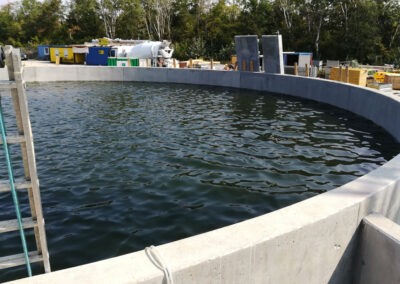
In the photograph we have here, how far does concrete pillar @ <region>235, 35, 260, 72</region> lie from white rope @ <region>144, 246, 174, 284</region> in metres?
21.4

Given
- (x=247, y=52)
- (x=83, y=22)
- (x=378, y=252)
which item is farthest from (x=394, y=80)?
(x=83, y=22)

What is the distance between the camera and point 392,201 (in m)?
4.57

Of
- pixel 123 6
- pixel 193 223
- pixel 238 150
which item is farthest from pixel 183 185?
pixel 123 6

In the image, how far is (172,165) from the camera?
9.11m

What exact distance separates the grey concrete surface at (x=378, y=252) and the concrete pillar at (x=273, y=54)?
18621 mm

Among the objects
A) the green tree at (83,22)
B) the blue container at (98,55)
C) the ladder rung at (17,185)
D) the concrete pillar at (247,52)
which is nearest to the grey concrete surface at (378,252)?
the ladder rung at (17,185)

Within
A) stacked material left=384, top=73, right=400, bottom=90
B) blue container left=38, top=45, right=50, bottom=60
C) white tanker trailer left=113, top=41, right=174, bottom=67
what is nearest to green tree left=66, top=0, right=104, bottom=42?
blue container left=38, top=45, right=50, bottom=60

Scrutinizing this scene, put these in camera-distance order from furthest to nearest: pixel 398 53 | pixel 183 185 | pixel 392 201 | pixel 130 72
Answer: pixel 398 53, pixel 130 72, pixel 183 185, pixel 392 201

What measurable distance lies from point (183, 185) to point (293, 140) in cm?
494

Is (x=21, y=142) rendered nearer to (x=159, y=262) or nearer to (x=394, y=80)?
(x=159, y=262)

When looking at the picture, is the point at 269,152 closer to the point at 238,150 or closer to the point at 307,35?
the point at 238,150

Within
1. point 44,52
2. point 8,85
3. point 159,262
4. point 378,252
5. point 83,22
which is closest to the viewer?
point 159,262

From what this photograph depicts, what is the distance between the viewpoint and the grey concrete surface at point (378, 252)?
3541mm

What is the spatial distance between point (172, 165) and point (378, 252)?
19.7 ft
